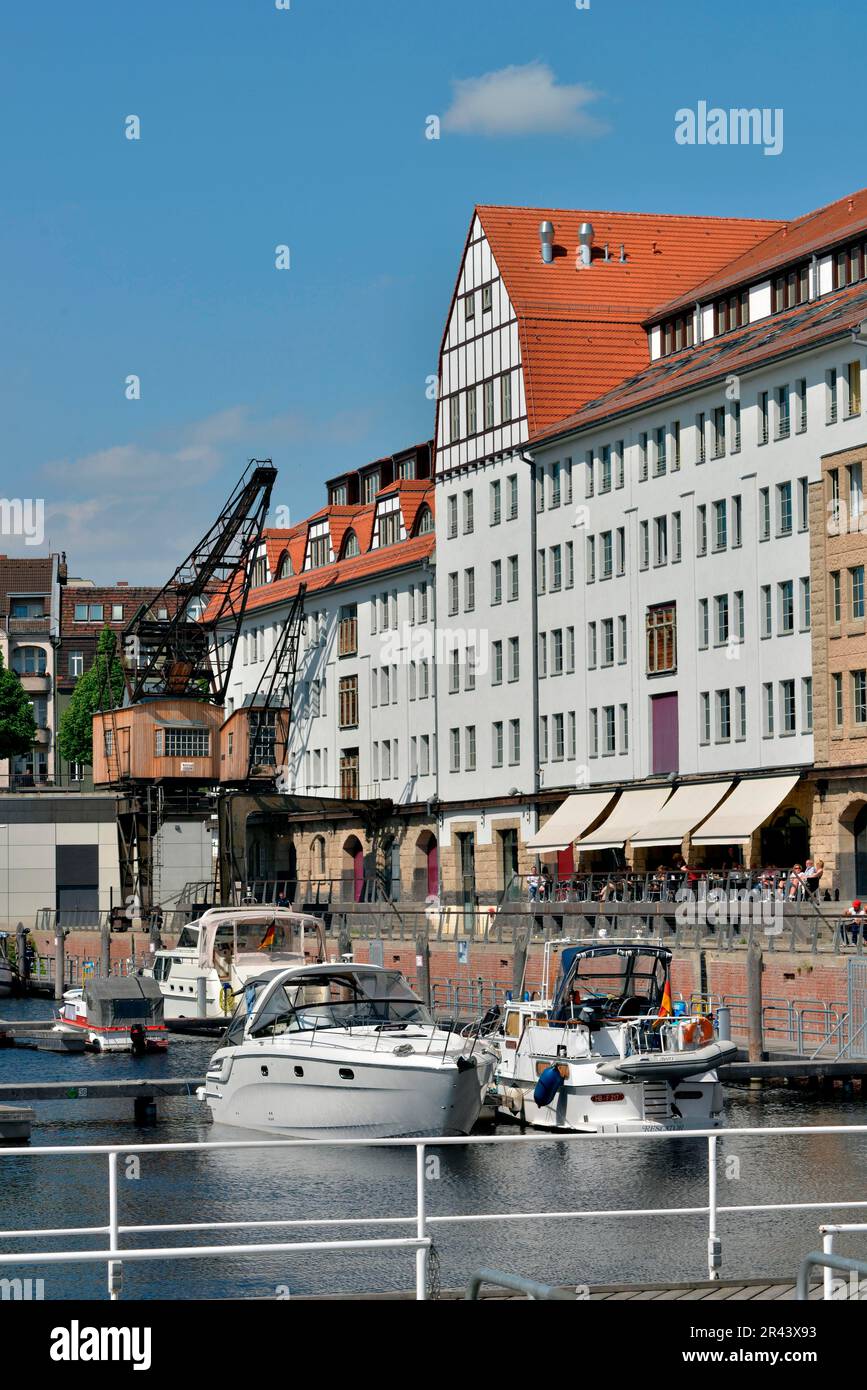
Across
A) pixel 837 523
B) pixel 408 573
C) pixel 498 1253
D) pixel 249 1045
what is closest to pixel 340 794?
pixel 408 573

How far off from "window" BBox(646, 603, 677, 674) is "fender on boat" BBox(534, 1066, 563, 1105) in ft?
130

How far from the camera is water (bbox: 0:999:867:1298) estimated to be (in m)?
20.7

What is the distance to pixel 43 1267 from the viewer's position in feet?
70.6

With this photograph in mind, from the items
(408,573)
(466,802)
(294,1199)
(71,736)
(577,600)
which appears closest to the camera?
(294,1199)

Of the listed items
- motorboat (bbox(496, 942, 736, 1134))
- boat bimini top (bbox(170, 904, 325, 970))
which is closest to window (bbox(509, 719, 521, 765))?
boat bimini top (bbox(170, 904, 325, 970))

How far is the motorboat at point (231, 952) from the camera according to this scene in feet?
210

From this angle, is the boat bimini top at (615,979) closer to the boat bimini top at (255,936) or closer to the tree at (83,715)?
the boat bimini top at (255,936)

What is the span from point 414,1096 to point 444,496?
2416 inches

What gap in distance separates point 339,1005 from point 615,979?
6287 mm

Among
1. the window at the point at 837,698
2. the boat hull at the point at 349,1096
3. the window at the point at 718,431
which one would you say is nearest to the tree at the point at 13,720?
the window at the point at 718,431

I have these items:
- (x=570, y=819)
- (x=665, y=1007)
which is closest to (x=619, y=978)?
(x=665, y=1007)


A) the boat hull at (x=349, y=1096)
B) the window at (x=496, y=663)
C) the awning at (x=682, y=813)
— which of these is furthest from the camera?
the window at (x=496, y=663)

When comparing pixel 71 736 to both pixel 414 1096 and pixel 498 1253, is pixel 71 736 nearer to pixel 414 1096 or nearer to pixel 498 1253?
pixel 414 1096

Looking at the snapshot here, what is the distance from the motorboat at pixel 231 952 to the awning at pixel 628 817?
15.1 metres
